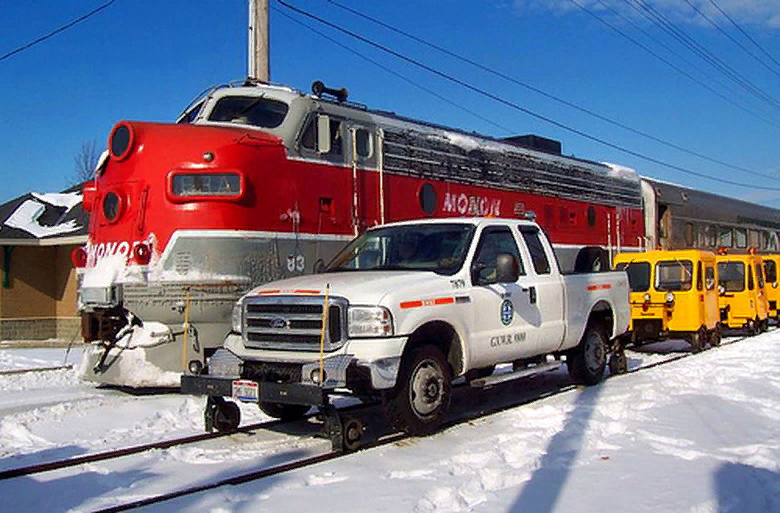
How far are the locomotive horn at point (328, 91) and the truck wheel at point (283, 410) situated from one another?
181 inches

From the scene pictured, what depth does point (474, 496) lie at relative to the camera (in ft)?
17.5

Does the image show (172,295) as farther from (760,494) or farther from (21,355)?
(21,355)

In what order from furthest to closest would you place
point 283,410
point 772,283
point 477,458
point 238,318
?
point 772,283, point 283,410, point 238,318, point 477,458

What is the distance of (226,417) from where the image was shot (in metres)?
7.58

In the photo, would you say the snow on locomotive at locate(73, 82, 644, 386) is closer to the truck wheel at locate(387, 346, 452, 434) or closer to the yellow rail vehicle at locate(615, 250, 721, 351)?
the truck wheel at locate(387, 346, 452, 434)

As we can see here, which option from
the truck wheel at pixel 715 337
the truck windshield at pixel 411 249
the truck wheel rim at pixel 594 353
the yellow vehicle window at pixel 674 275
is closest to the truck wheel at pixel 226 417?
the truck windshield at pixel 411 249

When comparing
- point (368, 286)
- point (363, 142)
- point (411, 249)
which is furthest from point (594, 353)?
point (368, 286)

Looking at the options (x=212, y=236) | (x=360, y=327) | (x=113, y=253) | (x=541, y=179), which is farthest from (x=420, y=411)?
(x=541, y=179)

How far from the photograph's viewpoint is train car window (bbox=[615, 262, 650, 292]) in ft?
48.3

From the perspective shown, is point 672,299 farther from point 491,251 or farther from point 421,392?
point 421,392

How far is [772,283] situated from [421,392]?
16.6 m

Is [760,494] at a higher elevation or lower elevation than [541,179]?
lower

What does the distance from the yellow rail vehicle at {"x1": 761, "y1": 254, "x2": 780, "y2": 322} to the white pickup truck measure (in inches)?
524

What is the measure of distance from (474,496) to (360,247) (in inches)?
152
